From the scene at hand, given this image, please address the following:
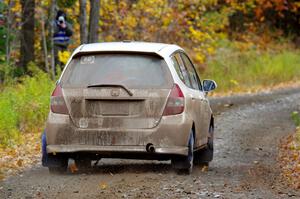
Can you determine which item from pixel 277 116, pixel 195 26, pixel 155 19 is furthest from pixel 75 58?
pixel 195 26

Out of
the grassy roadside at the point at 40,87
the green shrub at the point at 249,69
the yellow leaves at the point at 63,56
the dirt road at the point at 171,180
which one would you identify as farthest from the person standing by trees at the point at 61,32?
the dirt road at the point at 171,180

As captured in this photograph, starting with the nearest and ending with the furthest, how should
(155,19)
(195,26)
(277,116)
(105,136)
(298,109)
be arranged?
1. (105,136)
2. (277,116)
3. (298,109)
4. (155,19)
5. (195,26)

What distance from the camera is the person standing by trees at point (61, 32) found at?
25.0m

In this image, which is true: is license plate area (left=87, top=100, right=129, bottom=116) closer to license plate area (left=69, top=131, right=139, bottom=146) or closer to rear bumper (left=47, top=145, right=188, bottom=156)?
license plate area (left=69, top=131, right=139, bottom=146)

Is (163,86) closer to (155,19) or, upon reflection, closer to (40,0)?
(40,0)

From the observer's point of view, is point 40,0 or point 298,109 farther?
point 40,0

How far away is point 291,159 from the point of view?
45.0 ft

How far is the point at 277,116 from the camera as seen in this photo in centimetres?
2203

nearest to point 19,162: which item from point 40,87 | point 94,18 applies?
point 40,87

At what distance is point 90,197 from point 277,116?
13182 mm

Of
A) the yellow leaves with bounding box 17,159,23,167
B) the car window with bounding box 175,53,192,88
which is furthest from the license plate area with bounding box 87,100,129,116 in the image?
the yellow leaves with bounding box 17,159,23,167

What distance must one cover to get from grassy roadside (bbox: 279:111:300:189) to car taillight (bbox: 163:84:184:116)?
5.18 ft

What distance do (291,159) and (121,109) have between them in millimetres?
3874

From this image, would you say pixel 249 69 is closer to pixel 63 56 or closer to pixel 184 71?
pixel 63 56
